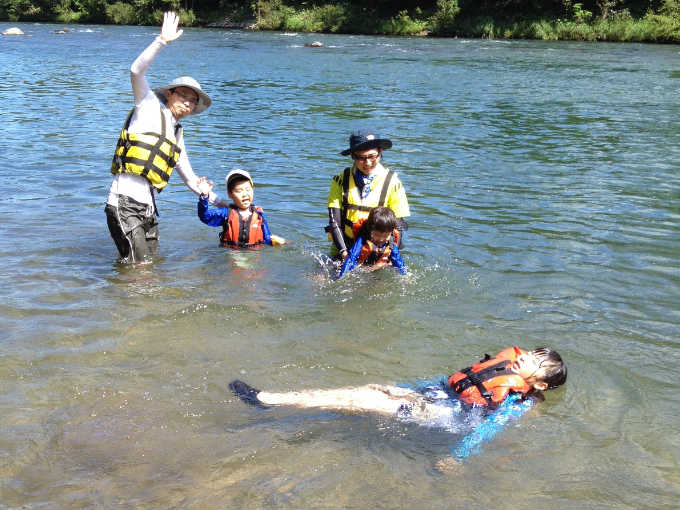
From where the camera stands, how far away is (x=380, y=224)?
7145mm

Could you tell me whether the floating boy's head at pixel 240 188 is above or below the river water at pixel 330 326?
above

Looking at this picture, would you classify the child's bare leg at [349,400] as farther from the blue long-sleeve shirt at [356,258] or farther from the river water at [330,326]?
the blue long-sleeve shirt at [356,258]

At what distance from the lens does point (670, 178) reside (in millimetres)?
12094

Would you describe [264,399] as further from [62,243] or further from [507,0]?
[507,0]

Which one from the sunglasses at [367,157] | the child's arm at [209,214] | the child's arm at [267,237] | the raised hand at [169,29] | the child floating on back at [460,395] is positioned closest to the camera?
the child floating on back at [460,395]

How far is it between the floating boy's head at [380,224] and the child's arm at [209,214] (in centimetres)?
182

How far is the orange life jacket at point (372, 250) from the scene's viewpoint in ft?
24.4

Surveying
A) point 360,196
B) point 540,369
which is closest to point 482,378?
point 540,369

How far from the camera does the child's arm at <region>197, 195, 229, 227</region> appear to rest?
25.4ft

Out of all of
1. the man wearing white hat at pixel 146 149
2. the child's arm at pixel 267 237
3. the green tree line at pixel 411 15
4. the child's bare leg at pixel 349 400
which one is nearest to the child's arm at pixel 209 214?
the child's arm at pixel 267 237

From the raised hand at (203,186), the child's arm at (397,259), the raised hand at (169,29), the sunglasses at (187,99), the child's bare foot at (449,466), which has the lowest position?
the child's bare foot at (449,466)

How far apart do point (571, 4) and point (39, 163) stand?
159 feet

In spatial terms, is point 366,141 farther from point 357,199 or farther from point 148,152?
point 148,152

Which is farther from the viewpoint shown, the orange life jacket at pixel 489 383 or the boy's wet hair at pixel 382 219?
the boy's wet hair at pixel 382 219
